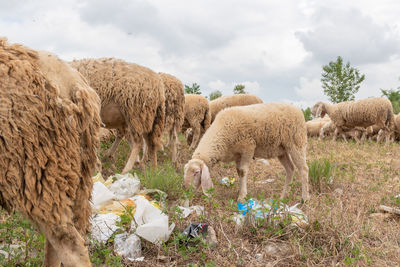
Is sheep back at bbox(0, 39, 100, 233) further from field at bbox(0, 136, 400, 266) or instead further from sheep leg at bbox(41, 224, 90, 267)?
field at bbox(0, 136, 400, 266)

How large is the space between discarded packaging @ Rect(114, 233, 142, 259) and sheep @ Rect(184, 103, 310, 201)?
82.1 inches

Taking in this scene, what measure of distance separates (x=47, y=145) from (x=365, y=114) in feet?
40.3

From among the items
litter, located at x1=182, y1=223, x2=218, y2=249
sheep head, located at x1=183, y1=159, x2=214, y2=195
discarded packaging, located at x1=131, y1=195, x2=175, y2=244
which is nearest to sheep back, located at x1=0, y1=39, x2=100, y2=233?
discarded packaging, located at x1=131, y1=195, x2=175, y2=244

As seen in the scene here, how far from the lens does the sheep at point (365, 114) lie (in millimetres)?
12078

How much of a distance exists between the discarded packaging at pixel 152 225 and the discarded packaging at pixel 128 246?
0.08 metres

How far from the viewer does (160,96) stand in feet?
18.3

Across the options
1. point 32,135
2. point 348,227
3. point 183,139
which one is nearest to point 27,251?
point 32,135

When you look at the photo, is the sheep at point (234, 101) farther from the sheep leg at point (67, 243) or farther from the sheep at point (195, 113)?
the sheep leg at point (67, 243)

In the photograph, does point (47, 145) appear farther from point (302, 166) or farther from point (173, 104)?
point (173, 104)

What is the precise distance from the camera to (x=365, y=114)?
1220 cm

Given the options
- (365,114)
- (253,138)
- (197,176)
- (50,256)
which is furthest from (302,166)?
(365,114)

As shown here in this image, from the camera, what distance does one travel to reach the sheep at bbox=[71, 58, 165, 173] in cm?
516

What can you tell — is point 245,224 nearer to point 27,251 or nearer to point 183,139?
point 27,251

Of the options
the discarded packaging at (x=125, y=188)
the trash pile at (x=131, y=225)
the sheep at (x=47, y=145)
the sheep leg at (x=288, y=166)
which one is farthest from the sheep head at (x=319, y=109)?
the sheep at (x=47, y=145)
